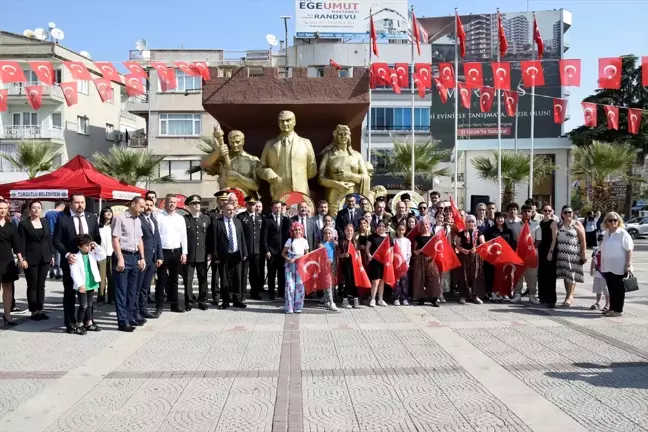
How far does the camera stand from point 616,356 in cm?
671

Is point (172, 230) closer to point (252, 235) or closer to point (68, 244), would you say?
point (252, 235)

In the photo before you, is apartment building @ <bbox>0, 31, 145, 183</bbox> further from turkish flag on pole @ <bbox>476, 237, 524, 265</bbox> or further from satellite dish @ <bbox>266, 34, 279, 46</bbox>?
turkish flag on pole @ <bbox>476, 237, 524, 265</bbox>

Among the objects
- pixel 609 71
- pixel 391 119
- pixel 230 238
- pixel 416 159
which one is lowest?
pixel 230 238

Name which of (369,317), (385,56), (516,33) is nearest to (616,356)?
(369,317)

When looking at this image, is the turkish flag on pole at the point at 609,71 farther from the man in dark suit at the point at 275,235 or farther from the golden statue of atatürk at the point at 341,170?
the man in dark suit at the point at 275,235

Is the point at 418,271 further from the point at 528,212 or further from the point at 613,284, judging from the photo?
the point at 613,284

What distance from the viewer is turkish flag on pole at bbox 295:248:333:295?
9.71 meters

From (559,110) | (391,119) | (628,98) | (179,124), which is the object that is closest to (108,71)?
(559,110)

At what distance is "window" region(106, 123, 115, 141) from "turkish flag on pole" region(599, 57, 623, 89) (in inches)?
1343

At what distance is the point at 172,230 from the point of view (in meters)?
9.41

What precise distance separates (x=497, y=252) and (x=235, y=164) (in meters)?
5.64

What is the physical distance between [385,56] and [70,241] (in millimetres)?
41326

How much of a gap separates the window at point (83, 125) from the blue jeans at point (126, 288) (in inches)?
1344

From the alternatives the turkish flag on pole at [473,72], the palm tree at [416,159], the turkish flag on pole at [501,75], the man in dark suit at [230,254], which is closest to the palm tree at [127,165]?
the palm tree at [416,159]
